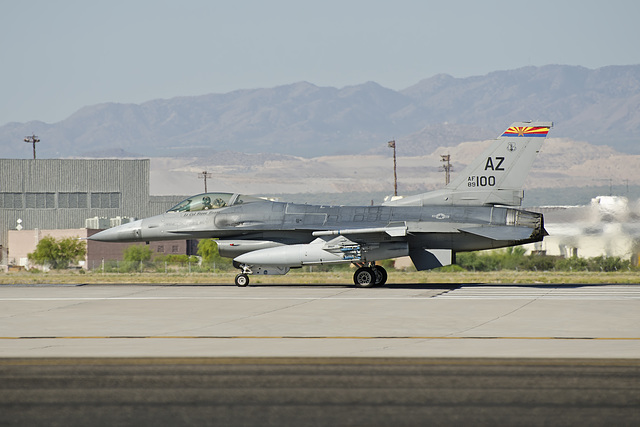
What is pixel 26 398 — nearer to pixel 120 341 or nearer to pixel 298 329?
pixel 120 341

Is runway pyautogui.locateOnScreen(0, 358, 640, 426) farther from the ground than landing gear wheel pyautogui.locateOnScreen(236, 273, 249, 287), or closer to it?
closer to it

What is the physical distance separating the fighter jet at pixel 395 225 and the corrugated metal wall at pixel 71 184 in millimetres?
60583

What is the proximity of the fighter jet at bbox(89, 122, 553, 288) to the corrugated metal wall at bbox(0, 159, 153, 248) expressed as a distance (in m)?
60.6

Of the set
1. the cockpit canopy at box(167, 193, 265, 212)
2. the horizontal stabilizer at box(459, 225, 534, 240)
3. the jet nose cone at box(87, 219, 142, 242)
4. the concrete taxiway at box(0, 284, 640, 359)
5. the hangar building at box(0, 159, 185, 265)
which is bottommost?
the concrete taxiway at box(0, 284, 640, 359)

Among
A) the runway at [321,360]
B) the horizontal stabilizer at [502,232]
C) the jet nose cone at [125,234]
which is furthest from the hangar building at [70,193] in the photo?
the runway at [321,360]

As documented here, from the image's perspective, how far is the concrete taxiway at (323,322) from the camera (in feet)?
46.7

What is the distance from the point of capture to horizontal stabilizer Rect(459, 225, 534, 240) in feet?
84.7

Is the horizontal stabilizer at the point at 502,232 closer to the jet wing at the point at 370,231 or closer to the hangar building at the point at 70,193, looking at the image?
the jet wing at the point at 370,231

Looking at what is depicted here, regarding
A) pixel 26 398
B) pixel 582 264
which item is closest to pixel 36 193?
pixel 582 264

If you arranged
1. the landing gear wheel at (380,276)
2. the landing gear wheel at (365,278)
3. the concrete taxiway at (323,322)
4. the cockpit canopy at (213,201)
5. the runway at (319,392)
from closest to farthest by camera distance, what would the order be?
the runway at (319,392) → the concrete taxiway at (323,322) → the landing gear wheel at (365,278) → the landing gear wheel at (380,276) → the cockpit canopy at (213,201)

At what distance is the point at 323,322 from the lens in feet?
59.8

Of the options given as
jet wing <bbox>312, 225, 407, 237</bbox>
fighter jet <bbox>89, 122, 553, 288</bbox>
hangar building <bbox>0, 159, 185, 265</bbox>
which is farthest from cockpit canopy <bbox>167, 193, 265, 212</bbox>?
hangar building <bbox>0, 159, 185, 265</bbox>

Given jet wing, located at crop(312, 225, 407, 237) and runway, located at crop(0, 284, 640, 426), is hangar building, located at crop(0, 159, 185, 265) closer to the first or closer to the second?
jet wing, located at crop(312, 225, 407, 237)

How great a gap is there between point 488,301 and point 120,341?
34.5ft
